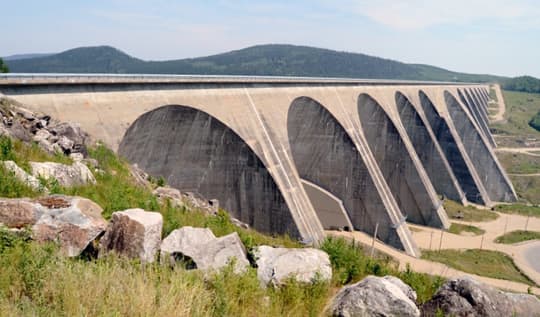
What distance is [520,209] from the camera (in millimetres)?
40125

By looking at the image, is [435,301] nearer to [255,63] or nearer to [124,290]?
[124,290]

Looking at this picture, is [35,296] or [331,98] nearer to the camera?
[35,296]

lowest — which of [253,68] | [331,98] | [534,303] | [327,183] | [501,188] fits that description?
[501,188]

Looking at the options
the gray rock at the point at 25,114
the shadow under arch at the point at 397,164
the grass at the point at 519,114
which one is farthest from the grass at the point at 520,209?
the gray rock at the point at 25,114

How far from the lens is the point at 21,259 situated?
12.7 ft

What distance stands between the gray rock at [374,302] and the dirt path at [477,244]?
53.8 feet

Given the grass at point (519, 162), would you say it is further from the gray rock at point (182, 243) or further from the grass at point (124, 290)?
the grass at point (124, 290)

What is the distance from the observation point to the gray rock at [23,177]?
6195 millimetres

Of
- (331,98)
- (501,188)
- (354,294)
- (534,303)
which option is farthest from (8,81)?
(501,188)

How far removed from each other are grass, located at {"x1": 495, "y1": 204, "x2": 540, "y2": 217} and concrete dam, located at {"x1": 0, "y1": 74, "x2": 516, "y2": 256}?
35.1ft

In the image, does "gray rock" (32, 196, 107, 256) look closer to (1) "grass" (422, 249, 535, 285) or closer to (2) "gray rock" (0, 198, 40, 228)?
(2) "gray rock" (0, 198, 40, 228)

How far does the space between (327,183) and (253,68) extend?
120241mm

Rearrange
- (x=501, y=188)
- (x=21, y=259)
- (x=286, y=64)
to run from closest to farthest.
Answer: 1. (x=21, y=259)
2. (x=501, y=188)
3. (x=286, y=64)

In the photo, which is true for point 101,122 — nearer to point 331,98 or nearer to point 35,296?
point 35,296
